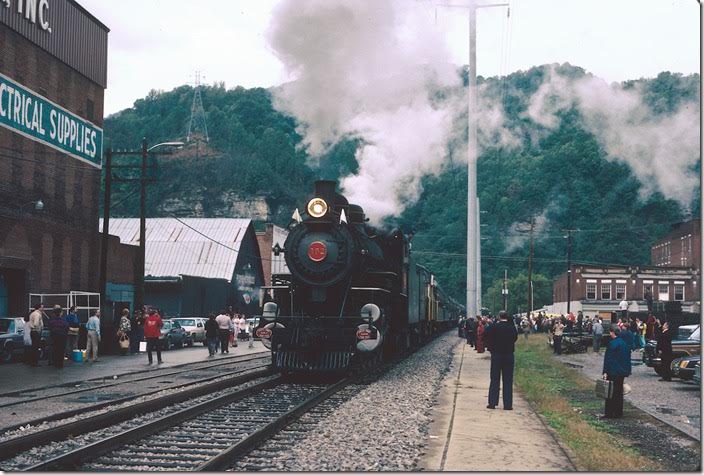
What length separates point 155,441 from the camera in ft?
32.1

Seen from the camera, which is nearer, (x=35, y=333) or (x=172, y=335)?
(x=35, y=333)

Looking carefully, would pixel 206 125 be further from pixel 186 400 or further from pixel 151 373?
pixel 186 400

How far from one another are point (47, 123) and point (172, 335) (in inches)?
386

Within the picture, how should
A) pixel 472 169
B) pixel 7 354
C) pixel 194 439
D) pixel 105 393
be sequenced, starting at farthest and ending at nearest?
pixel 472 169
pixel 7 354
pixel 105 393
pixel 194 439

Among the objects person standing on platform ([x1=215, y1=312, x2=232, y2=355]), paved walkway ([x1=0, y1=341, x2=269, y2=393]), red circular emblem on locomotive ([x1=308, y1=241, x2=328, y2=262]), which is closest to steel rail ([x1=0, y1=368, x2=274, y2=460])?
red circular emblem on locomotive ([x1=308, y1=241, x2=328, y2=262])

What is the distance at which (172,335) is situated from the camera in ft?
113

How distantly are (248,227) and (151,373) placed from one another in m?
43.1

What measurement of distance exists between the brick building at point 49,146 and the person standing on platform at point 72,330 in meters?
5.54

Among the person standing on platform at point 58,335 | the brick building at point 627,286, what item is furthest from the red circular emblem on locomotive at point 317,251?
the brick building at point 627,286

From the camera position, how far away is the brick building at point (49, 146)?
29203 millimetres

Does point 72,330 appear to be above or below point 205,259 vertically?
below

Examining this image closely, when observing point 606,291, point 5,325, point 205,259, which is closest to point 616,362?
point 5,325

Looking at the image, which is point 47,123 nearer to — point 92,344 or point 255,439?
point 92,344

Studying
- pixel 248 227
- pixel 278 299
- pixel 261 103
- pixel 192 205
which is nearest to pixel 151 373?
pixel 278 299
